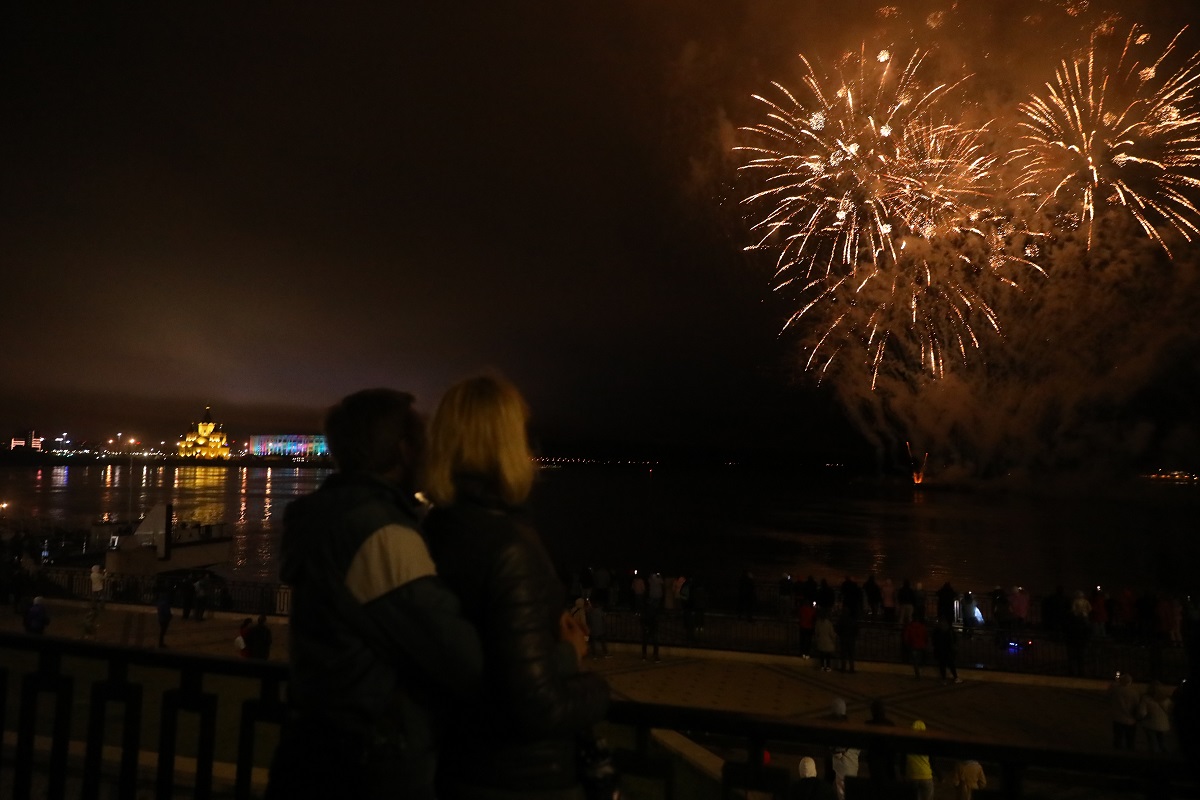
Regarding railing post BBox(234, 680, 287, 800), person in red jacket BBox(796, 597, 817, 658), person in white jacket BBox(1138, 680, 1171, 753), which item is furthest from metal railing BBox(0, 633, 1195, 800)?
person in red jacket BBox(796, 597, 817, 658)

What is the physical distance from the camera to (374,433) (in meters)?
2.24

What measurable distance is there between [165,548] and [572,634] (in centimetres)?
3053

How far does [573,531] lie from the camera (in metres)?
62.0

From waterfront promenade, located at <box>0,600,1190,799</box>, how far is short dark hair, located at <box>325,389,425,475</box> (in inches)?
326

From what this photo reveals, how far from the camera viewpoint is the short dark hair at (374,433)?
222 cm

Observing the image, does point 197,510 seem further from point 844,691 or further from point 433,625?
point 433,625

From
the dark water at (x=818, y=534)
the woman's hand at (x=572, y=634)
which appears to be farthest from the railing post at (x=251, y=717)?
the dark water at (x=818, y=534)

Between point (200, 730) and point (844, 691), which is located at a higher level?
point (200, 730)

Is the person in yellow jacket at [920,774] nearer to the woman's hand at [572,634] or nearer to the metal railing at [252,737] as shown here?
the metal railing at [252,737]

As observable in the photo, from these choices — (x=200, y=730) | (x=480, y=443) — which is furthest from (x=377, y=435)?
(x=200, y=730)

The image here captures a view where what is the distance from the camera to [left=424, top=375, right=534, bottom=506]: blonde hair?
213cm

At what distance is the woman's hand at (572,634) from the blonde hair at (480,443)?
325 mm

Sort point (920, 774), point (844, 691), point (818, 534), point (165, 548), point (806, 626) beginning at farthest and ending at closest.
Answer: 1. point (818, 534)
2. point (165, 548)
3. point (806, 626)
4. point (844, 691)
5. point (920, 774)

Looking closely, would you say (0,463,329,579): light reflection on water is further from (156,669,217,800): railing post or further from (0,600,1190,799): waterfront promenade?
(156,669,217,800): railing post
